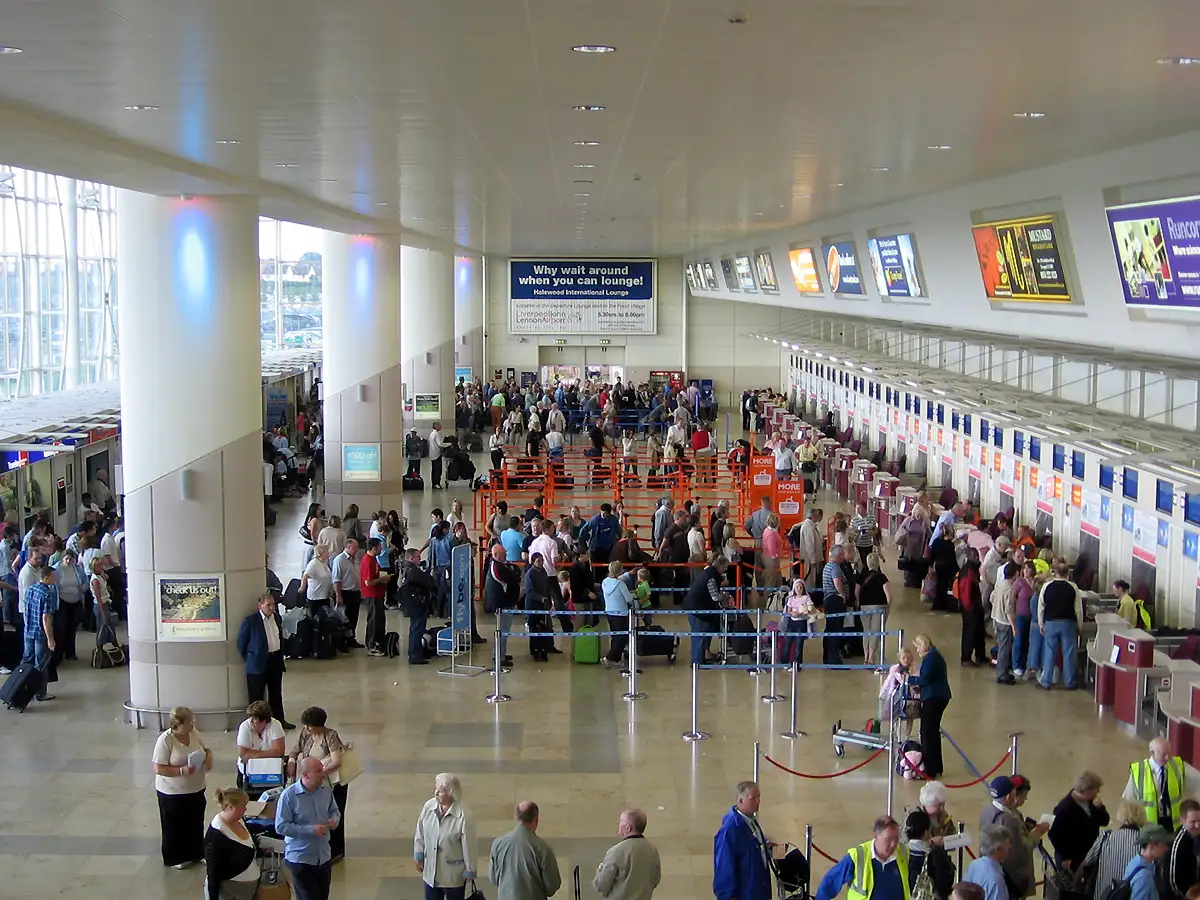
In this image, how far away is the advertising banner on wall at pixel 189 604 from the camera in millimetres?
12180

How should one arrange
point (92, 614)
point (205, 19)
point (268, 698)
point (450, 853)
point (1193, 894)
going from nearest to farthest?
point (205, 19) < point (1193, 894) < point (450, 853) < point (268, 698) < point (92, 614)

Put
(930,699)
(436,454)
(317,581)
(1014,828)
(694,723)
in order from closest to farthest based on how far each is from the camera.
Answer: (1014,828) < (930,699) < (694,723) < (317,581) < (436,454)

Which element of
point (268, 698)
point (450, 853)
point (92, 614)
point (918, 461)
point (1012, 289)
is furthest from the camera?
point (918, 461)

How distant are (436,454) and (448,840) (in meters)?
23.0

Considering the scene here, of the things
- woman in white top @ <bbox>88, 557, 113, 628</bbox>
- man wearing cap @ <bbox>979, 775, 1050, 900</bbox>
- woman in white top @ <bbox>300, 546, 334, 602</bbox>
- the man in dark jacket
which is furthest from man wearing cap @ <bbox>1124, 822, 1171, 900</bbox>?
woman in white top @ <bbox>88, 557, 113, 628</bbox>

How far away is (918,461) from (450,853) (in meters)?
20.6

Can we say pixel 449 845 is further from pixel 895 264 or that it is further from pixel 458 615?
pixel 895 264

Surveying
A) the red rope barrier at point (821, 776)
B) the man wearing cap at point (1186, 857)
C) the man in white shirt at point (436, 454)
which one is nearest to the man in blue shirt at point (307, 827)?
the red rope barrier at point (821, 776)

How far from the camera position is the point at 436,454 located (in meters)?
30.1

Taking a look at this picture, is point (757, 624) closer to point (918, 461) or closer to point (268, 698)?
point (268, 698)

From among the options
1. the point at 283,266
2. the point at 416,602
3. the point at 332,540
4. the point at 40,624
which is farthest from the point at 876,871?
the point at 283,266

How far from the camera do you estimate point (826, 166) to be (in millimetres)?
12664

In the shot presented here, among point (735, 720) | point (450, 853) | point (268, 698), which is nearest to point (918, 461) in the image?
point (735, 720)

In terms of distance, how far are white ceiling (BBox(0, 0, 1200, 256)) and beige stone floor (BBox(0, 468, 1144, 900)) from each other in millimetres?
4793
